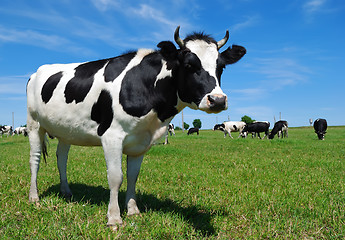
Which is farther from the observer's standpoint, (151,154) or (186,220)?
(151,154)

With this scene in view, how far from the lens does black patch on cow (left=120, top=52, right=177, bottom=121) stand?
12.3ft

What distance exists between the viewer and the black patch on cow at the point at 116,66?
13.2ft

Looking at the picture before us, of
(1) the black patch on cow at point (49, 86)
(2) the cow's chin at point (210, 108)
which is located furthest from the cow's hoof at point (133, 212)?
(1) the black patch on cow at point (49, 86)

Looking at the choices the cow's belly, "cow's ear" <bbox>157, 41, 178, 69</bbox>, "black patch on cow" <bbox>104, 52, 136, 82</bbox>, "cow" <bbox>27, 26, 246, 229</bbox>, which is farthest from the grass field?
"cow's ear" <bbox>157, 41, 178, 69</bbox>

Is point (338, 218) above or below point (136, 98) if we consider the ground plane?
below

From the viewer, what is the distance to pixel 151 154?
36.7 feet

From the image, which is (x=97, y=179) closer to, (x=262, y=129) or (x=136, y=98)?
(x=136, y=98)

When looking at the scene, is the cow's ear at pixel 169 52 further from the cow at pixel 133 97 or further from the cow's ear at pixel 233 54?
the cow's ear at pixel 233 54

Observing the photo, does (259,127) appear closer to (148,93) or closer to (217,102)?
(148,93)

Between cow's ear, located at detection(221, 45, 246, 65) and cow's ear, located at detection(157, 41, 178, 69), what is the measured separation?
2.38 ft

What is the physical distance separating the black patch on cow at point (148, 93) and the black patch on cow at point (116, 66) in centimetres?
20

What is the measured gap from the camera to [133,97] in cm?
377

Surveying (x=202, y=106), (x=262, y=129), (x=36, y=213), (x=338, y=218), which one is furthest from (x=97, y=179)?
(x=262, y=129)

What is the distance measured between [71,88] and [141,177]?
306 centimetres
